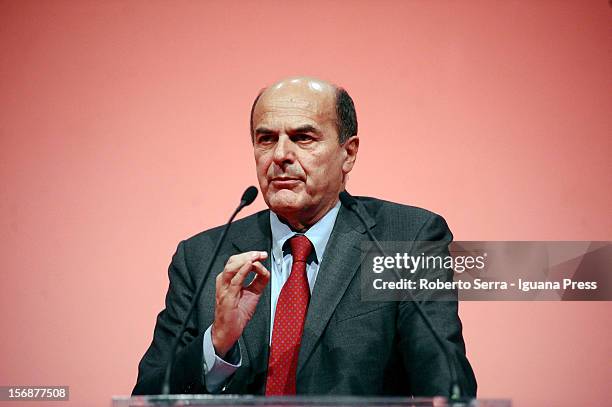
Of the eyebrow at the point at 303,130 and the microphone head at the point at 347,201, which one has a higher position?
the eyebrow at the point at 303,130

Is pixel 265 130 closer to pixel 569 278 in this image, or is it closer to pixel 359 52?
pixel 359 52

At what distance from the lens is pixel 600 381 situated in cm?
311

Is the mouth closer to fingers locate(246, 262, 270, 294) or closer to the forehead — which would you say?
the forehead

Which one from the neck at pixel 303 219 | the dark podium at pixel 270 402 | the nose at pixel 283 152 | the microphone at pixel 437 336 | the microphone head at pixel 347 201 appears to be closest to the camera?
the dark podium at pixel 270 402

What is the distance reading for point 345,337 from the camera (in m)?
2.66

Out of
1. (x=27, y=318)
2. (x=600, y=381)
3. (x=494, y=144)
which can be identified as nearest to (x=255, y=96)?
(x=494, y=144)

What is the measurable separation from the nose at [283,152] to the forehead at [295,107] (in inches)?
2.2

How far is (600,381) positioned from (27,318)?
200cm

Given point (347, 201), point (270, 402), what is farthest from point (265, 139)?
point (270, 402)

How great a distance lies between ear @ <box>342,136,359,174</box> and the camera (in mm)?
3008

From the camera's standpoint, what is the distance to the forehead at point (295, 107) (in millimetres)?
2840

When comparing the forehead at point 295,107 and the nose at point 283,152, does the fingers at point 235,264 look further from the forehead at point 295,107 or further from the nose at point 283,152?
the forehead at point 295,107

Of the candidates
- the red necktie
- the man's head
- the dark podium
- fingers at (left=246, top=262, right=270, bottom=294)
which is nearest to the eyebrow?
the man's head

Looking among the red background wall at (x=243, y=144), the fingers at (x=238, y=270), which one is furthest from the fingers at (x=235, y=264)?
the red background wall at (x=243, y=144)
